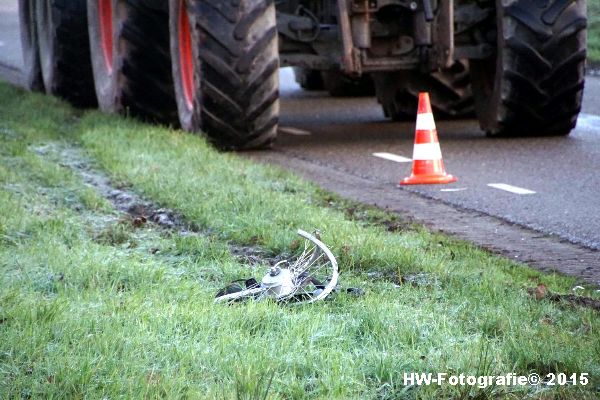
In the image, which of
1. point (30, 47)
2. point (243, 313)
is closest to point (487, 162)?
point (243, 313)

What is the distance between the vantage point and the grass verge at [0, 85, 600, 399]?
396 centimetres

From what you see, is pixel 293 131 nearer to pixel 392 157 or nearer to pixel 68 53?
pixel 392 157

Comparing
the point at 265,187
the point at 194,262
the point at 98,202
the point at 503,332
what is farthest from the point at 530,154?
the point at 503,332

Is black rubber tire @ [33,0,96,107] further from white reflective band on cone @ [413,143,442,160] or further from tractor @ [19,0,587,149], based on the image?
white reflective band on cone @ [413,143,442,160]

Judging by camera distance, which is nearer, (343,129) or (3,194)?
(3,194)

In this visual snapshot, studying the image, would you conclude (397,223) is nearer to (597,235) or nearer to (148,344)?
(597,235)

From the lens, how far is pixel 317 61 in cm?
1062

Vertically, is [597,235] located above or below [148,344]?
below

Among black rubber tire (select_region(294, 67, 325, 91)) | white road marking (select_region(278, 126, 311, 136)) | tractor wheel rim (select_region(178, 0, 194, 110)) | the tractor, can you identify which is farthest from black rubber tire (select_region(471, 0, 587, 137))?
black rubber tire (select_region(294, 67, 325, 91))

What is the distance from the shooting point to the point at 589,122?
40.7 feet

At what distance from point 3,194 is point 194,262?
1878mm

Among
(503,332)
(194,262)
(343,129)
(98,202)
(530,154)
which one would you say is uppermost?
(503,332)

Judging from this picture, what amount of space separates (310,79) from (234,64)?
270 inches

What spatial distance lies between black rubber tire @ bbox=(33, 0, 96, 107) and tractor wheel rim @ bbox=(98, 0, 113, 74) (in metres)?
0.60
